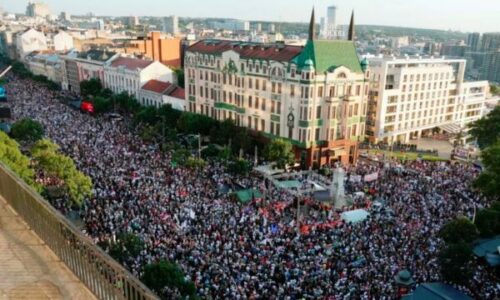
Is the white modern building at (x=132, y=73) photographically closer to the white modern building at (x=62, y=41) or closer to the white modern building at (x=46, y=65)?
the white modern building at (x=46, y=65)

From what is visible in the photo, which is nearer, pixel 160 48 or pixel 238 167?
pixel 238 167

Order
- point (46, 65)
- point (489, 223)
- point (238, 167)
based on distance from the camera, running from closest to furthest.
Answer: point (489, 223), point (238, 167), point (46, 65)

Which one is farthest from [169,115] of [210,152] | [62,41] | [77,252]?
[62,41]

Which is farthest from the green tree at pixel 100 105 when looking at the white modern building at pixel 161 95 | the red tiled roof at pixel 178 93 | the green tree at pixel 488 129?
the green tree at pixel 488 129

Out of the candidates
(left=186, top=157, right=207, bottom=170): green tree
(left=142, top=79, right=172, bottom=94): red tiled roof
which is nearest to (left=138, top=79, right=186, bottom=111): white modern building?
(left=142, top=79, right=172, bottom=94): red tiled roof

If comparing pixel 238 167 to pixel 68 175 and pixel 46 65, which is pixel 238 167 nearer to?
pixel 68 175

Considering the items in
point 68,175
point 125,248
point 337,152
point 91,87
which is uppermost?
point 68,175
